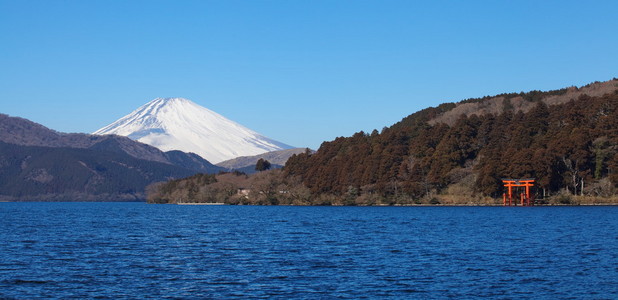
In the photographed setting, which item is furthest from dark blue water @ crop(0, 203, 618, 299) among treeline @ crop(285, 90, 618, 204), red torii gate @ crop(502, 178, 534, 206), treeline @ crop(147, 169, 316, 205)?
treeline @ crop(147, 169, 316, 205)

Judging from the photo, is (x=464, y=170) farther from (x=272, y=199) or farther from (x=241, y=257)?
(x=241, y=257)

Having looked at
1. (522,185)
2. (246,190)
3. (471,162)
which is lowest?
(246,190)

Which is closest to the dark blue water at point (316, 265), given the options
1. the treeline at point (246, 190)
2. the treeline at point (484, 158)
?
the treeline at point (484, 158)

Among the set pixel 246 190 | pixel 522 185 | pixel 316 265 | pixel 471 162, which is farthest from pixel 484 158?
pixel 316 265

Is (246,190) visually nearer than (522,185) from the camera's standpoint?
No

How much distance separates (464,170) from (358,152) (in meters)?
29.6

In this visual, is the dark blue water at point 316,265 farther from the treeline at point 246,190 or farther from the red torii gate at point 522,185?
the treeline at point 246,190

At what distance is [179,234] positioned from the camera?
59.8 meters

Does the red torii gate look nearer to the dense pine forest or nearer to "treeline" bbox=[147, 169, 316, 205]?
the dense pine forest

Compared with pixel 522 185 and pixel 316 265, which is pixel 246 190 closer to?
pixel 522 185

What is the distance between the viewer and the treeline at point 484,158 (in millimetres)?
119125

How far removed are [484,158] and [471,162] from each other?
30.5 ft

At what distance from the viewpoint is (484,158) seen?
128375 millimetres

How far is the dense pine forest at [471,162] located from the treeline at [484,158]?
0.17 m
